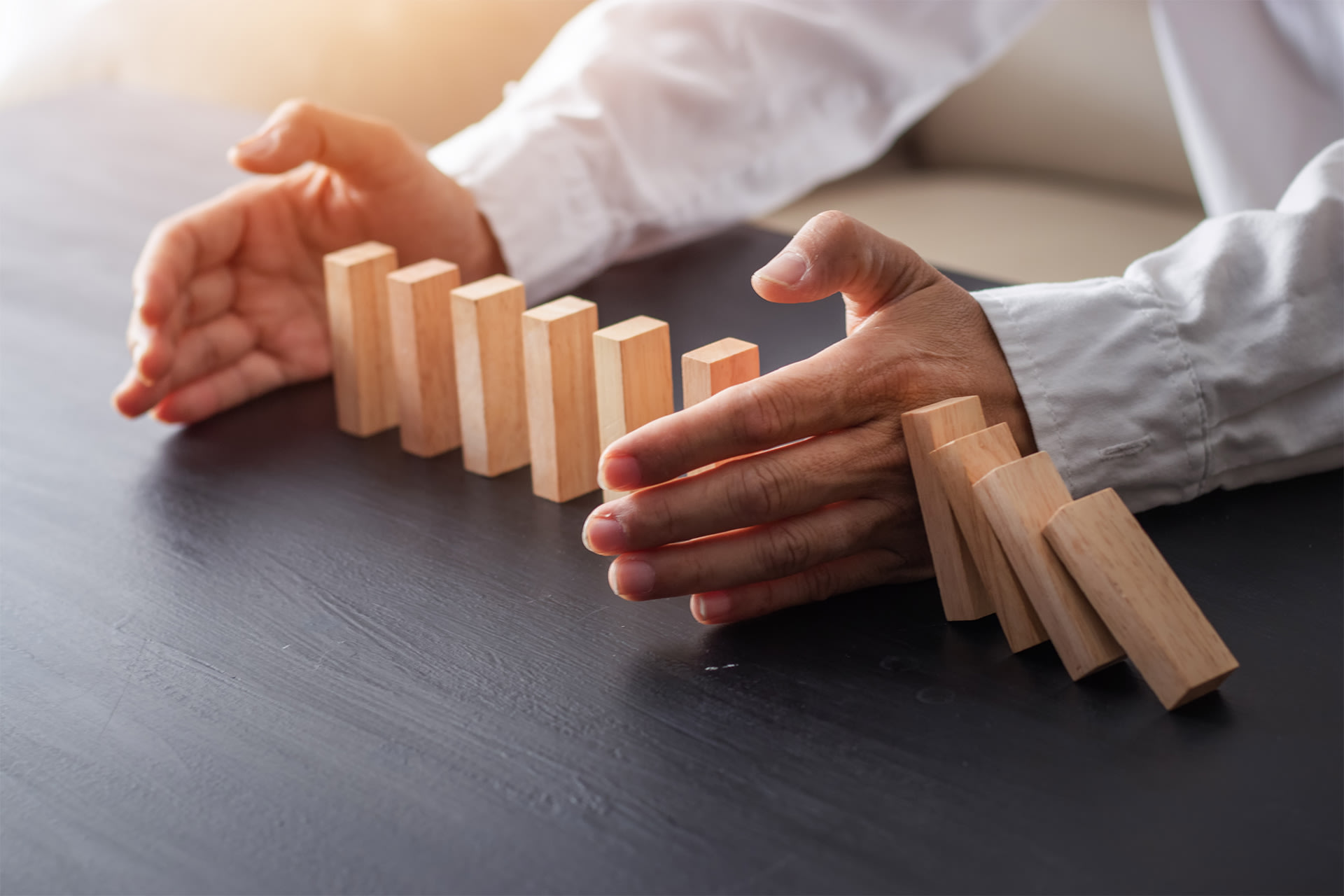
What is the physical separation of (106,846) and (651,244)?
28.9 inches

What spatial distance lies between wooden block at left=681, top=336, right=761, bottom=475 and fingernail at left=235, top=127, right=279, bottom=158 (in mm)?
380

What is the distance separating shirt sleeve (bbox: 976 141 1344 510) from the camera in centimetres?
63

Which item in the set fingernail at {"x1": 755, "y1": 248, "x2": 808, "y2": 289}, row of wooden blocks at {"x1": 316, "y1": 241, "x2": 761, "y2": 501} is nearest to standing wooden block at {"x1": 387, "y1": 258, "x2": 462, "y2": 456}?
row of wooden blocks at {"x1": 316, "y1": 241, "x2": 761, "y2": 501}

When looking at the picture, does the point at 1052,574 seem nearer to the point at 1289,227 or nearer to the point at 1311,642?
the point at 1311,642

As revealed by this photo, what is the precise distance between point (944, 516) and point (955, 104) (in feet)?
4.18

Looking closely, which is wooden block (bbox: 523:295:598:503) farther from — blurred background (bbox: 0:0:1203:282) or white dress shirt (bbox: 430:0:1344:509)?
blurred background (bbox: 0:0:1203:282)

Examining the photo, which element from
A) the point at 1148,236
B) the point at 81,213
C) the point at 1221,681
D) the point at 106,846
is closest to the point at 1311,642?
the point at 1221,681

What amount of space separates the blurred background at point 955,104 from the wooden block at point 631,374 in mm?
722

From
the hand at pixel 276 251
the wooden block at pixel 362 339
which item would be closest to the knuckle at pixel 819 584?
the wooden block at pixel 362 339

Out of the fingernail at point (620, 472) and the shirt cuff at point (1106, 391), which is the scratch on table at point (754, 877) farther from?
the shirt cuff at point (1106, 391)

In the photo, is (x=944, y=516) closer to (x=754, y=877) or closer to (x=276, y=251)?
(x=754, y=877)

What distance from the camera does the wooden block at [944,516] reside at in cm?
54

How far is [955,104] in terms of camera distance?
5.54ft

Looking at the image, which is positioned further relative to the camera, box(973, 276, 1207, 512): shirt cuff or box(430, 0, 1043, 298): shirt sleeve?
box(430, 0, 1043, 298): shirt sleeve
